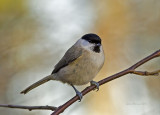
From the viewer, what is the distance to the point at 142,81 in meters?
4.70

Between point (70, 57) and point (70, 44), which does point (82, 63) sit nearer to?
point (70, 57)

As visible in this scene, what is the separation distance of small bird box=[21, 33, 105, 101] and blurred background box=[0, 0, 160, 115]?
0.65m

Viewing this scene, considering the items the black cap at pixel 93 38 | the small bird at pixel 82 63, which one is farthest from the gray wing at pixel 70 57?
the black cap at pixel 93 38

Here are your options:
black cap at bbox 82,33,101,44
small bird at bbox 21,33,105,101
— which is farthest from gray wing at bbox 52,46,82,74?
black cap at bbox 82,33,101,44

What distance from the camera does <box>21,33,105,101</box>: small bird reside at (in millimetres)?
3162

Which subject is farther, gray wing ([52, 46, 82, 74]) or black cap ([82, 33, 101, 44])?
gray wing ([52, 46, 82, 74])

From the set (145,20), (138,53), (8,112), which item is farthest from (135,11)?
(8,112)

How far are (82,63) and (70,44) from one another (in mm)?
1583

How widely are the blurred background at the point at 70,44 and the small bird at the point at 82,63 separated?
2.15 feet

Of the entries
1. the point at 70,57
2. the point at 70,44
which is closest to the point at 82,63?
the point at 70,57

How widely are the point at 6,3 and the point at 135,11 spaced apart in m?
2.34

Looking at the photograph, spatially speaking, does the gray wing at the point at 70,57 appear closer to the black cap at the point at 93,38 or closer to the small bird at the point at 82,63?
the small bird at the point at 82,63

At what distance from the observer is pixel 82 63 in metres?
3.22

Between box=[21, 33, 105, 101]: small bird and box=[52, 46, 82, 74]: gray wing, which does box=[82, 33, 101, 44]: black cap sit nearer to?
box=[21, 33, 105, 101]: small bird
